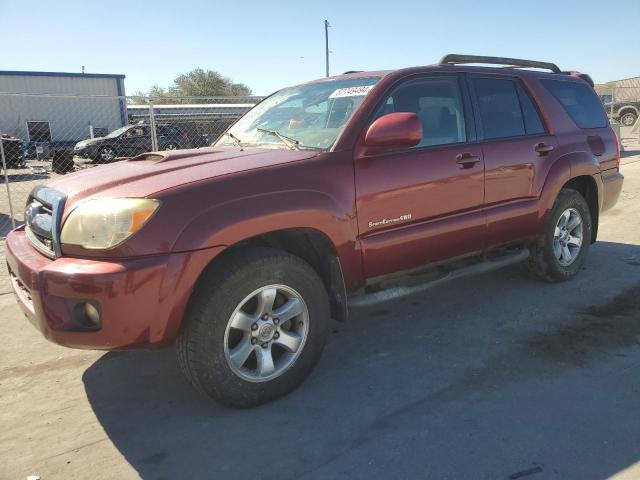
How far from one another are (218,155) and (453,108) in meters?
1.75

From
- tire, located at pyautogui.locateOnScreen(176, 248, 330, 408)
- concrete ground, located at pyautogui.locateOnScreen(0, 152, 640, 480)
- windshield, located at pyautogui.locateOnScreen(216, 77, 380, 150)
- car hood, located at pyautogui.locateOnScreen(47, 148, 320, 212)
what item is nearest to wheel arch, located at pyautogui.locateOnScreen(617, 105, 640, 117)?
concrete ground, located at pyautogui.locateOnScreen(0, 152, 640, 480)

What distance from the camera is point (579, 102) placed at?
489cm

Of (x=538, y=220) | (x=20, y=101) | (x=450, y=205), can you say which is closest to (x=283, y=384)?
(x=450, y=205)

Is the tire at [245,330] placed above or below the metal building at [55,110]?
below

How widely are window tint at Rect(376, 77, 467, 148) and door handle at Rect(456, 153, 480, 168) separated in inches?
4.8

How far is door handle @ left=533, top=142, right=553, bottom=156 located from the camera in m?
4.22

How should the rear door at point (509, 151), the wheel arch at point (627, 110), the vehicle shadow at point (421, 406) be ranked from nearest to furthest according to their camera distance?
1. the vehicle shadow at point (421, 406)
2. the rear door at point (509, 151)
3. the wheel arch at point (627, 110)

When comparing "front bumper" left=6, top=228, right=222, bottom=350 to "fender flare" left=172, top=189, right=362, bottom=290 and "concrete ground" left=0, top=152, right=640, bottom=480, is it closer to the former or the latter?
"fender flare" left=172, top=189, right=362, bottom=290

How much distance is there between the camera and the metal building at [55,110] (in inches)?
941

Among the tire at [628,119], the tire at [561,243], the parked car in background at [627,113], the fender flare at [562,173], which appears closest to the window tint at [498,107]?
the fender flare at [562,173]

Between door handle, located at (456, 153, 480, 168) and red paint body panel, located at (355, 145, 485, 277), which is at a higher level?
door handle, located at (456, 153, 480, 168)

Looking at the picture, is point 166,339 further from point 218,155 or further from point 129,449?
point 218,155

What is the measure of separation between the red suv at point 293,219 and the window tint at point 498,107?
0.02 m

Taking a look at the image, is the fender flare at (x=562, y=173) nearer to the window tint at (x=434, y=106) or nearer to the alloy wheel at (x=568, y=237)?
the alloy wheel at (x=568, y=237)
